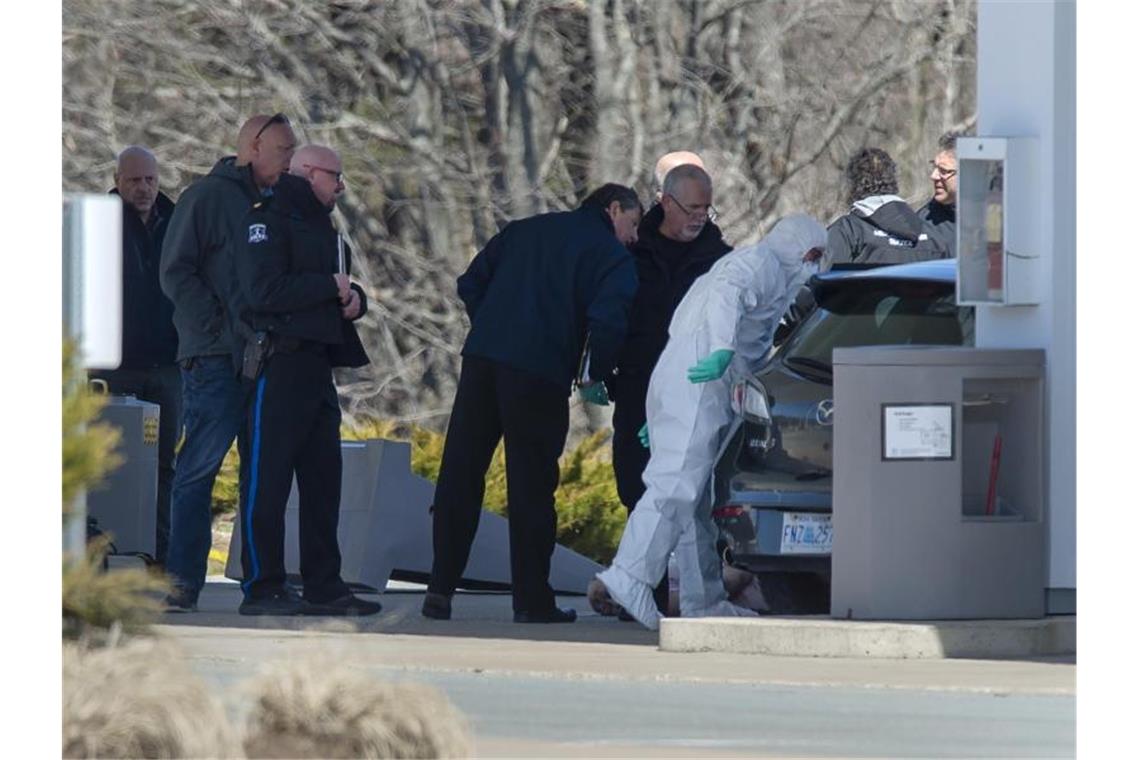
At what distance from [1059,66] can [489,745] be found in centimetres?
497

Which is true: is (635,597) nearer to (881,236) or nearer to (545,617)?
(545,617)

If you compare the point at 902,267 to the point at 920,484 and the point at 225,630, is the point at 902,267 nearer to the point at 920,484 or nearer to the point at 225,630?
the point at 920,484

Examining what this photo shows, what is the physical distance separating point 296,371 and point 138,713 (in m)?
5.89

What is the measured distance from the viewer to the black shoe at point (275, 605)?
12.5m

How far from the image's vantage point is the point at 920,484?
11016 mm

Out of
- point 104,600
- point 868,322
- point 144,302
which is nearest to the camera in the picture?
point 104,600

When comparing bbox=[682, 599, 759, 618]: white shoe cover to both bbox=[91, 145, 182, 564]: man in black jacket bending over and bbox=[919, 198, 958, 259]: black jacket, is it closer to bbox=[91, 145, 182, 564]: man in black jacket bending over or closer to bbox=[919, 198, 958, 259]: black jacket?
bbox=[919, 198, 958, 259]: black jacket

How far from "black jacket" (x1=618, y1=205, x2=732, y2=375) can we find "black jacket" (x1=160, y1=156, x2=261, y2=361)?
1.71 metres

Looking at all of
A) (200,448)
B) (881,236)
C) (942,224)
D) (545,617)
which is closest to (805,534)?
(545,617)

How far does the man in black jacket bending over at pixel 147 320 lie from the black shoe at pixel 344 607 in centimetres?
163

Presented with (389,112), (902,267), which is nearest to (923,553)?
(902,267)

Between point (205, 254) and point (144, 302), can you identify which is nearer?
point (205, 254)

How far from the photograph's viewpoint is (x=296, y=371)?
12562mm

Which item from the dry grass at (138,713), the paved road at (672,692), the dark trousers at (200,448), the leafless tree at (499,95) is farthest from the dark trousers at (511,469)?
the leafless tree at (499,95)
